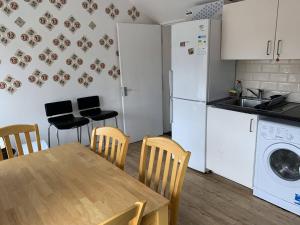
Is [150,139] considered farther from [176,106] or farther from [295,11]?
[295,11]

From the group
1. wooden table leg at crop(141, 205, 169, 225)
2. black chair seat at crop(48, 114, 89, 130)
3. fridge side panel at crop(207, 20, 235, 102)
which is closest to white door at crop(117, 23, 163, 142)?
black chair seat at crop(48, 114, 89, 130)

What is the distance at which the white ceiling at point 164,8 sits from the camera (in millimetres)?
3242

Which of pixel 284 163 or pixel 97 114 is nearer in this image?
pixel 284 163

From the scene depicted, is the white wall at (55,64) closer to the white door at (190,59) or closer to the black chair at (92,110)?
the black chair at (92,110)

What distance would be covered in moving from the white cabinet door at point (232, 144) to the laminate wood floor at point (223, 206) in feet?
0.43

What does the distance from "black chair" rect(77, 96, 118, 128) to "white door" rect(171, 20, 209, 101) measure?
1.12m

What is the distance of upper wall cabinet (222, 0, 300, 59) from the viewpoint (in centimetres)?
213

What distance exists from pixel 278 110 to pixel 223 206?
3.50 ft

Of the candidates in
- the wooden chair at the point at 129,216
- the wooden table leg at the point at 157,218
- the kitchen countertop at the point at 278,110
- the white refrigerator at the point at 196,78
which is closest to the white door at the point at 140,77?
the white refrigerator at the point at 196,78

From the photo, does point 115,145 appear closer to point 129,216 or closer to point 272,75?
point 129,216

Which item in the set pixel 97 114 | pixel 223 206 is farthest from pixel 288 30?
pixel 97 114

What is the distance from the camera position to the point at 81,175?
1.43 meters

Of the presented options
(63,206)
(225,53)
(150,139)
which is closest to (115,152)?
(150,139)

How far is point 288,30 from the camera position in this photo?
2150 millimetres
